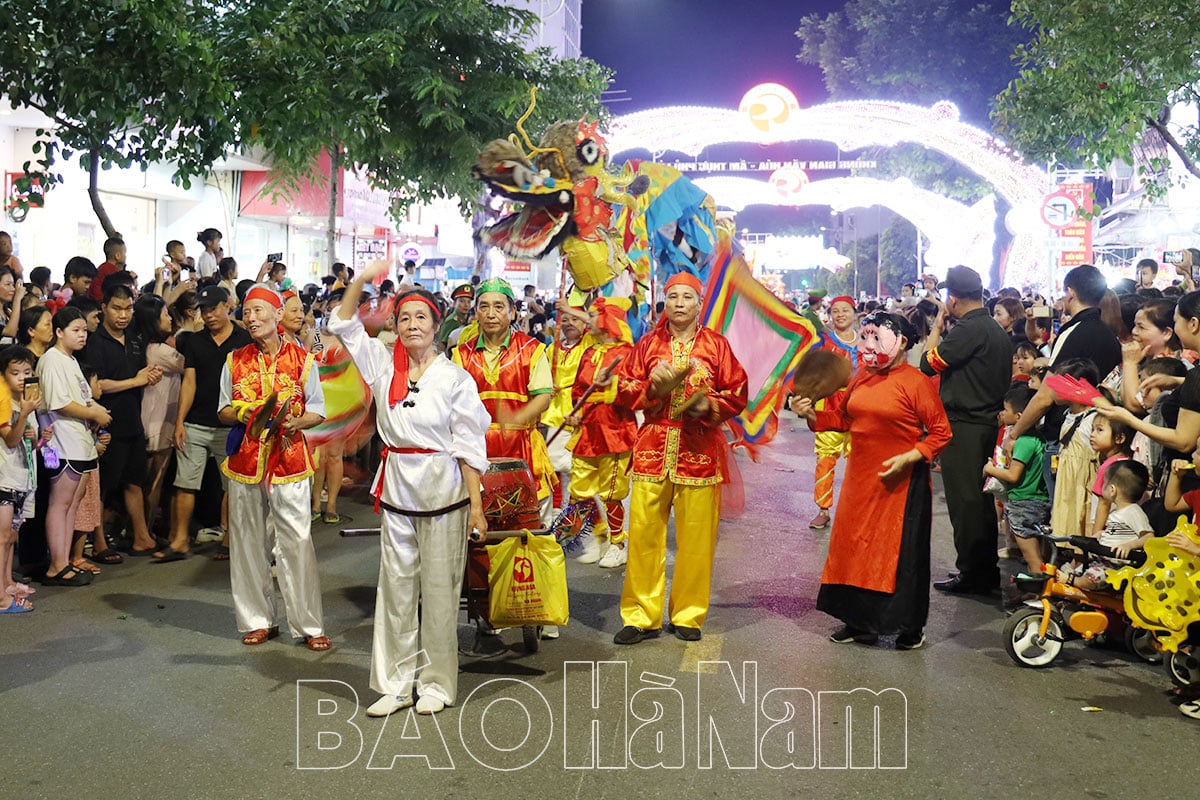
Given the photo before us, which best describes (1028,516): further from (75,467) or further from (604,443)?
(75,467)

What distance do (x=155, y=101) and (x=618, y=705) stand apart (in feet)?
21.5

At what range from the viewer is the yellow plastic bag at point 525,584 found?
589cm

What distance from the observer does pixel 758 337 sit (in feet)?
23.2

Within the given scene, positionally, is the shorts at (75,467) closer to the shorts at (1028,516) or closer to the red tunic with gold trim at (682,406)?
the red tunic with gold trim at (682,406)

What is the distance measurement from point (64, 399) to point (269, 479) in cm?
222

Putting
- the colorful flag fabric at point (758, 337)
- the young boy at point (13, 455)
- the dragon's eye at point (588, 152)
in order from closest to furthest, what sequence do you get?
the young boy at point (13, 455), the colorful flag fabric at point (758, 337), the dragon's eye at point (588, 152)

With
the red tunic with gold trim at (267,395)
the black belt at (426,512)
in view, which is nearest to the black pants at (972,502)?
the black belt at (426,512)

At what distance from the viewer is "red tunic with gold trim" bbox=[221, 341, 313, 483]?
630 centimetres

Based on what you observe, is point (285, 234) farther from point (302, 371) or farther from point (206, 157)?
point (302, 371)

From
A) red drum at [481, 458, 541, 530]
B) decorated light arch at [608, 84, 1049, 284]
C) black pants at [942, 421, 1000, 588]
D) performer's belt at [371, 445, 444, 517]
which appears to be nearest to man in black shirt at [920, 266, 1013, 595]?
black pants at [942, 421, 1000, 588]

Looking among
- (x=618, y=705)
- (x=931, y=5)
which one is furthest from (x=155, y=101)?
(x=931, y=5)

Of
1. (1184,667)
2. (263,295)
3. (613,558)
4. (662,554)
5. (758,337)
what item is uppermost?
(263,295)

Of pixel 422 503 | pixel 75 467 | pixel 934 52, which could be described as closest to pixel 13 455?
pixel 75 467

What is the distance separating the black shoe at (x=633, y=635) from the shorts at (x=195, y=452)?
12.0ft
